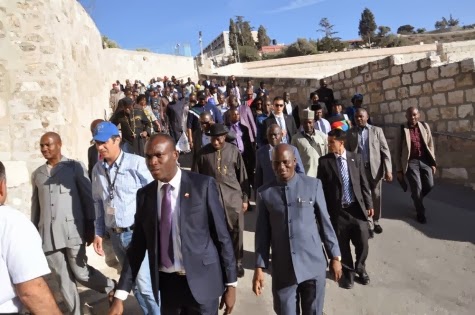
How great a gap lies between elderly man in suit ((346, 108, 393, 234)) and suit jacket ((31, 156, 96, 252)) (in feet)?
13.0

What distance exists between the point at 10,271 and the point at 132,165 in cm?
165

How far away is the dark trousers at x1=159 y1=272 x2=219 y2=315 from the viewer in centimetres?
243

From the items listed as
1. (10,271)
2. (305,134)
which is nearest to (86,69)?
(305,134)

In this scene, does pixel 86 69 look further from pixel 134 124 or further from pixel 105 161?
pixel 105 161

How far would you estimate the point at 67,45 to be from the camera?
21.0 feet

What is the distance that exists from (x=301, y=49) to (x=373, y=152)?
142 feet

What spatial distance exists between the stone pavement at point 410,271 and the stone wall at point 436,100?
1017 millimetres

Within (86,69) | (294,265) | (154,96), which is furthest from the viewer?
(154,96)

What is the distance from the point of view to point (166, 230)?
7.89ft

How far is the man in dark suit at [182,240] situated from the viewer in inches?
93.4

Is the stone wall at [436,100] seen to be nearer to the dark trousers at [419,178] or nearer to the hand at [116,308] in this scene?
the dark trousers at [419,178]

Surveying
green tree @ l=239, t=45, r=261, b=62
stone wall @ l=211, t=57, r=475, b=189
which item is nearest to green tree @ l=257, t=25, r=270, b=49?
green tree @ l=239, t=45, r=261, b=62

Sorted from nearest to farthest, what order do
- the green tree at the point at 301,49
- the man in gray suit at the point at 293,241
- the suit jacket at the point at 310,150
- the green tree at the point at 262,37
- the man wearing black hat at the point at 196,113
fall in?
the man in gray suit at the point at 293,241 < the suit jacket at the point at 310,150 < the man wearing black hat at the point at 196,113 < the green tree at the point at 301,49 < the green tree at the point at 262,37

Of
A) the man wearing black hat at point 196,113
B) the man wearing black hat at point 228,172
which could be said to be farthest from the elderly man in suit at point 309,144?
the man wearing black hat at point 196,113
